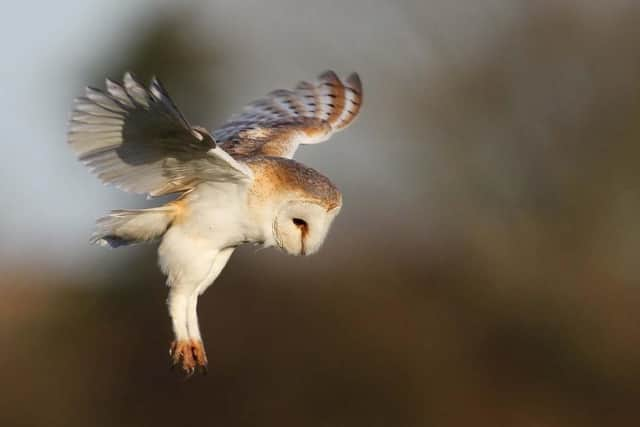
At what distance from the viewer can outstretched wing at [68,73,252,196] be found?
4.62 metres

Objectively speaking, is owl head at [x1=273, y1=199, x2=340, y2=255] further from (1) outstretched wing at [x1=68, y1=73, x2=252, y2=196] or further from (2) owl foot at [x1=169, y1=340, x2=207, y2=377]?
(2) owl foot at [x1=169, y1=340, x2=207, y2=377]

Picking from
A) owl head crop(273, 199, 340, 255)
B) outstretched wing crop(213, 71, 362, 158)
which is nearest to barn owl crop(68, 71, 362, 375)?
owl head crop(273, 199, 340, 255)

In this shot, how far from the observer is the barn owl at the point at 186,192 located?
473cm

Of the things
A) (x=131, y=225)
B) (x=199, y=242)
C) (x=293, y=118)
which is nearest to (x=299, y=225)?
(x=199, y=242)

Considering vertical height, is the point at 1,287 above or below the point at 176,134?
below

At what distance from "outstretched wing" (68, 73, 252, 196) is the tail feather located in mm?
75

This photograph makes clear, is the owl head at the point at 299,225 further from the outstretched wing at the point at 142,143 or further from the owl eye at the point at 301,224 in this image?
the outstretched wing at the point at 142,143

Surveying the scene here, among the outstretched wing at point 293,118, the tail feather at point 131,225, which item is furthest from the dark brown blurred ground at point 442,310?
the tail feather at point 131,225

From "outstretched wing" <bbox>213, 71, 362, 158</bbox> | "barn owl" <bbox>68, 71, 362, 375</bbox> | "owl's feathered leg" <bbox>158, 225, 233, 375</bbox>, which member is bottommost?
"owl's feathered leg" <bbox>158, 225, 233, 375</bbox>

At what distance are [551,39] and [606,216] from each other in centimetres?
168

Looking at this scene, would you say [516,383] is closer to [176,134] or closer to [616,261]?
[616,261]

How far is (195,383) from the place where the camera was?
546 inches

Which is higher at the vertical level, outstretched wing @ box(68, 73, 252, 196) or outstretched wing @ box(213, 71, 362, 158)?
outstretched wing @ box(213, 71, 362, 158)

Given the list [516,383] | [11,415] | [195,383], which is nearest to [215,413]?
[195,383]
